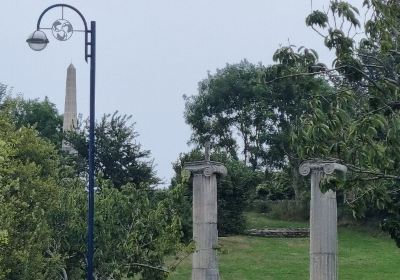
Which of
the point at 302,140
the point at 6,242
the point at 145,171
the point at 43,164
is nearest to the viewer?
the point at 302,140

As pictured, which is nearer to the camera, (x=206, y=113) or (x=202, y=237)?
(x=202, y=237)

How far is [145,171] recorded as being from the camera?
5141cm

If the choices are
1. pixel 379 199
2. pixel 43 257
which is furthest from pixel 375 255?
pixel 379 199

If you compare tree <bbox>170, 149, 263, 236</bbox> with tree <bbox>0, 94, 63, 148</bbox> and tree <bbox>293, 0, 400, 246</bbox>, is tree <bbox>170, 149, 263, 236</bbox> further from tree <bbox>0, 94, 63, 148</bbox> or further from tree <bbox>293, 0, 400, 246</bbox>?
tree <bbox>293, 0, 400, 246</bbox>

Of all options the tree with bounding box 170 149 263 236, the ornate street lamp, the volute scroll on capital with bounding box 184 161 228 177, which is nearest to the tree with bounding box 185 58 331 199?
the tree with bounding box 170 149 263 236

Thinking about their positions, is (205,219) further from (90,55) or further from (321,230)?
A: (90,55)

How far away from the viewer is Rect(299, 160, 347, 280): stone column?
3006 cm

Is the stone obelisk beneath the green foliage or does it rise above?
above

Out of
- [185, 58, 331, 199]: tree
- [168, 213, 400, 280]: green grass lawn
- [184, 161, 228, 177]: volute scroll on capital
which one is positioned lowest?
[168, 213, 400, 280]: green grass lawn

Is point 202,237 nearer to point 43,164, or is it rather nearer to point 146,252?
point 146,252

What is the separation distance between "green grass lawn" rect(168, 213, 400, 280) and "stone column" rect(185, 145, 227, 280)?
8995 mm

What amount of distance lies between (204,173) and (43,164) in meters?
6.43

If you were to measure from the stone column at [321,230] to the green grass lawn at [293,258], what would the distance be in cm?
1286

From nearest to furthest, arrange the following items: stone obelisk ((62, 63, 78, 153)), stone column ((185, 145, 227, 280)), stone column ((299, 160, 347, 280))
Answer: stone column ((299, 160, 347, 280))
stone column ((185, 145, 227, 280))
stone obelisk ((62, 63, 78, 153))
